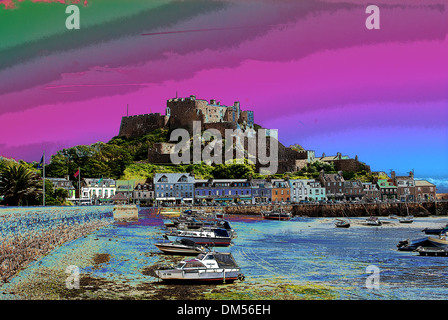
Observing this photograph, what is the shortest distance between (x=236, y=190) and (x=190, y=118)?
3537 cm

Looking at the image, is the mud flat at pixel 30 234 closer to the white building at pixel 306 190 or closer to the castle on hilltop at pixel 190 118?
the white building at pixel 306 190

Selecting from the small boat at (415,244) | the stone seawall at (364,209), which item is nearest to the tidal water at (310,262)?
the small boat at (415,244)

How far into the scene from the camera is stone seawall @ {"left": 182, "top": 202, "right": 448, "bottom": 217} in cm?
6444

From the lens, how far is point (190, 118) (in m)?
108

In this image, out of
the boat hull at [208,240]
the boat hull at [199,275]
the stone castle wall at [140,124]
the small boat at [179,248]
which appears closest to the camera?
the boat hull at [199,275]

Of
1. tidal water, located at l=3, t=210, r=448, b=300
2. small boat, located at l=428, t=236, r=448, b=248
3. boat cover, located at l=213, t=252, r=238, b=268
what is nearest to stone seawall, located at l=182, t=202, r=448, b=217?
tidal water, located at l=3, t=210, r=448, b=300

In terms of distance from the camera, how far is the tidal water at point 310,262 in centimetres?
1780

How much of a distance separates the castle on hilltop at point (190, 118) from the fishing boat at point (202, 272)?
86.3 meters

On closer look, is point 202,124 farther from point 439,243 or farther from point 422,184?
point 439,243

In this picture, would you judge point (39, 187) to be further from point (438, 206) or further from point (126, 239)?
point (438, 206)

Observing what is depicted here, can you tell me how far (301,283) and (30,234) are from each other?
56.7 ft

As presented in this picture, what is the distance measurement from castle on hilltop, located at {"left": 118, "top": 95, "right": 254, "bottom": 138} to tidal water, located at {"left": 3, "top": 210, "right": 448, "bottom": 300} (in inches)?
2863

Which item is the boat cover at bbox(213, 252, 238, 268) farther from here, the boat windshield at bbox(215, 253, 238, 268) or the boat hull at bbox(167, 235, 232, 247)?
the boat hull at bbox(167, 235, 232, 247)

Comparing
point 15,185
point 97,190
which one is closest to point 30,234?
point 15,185
